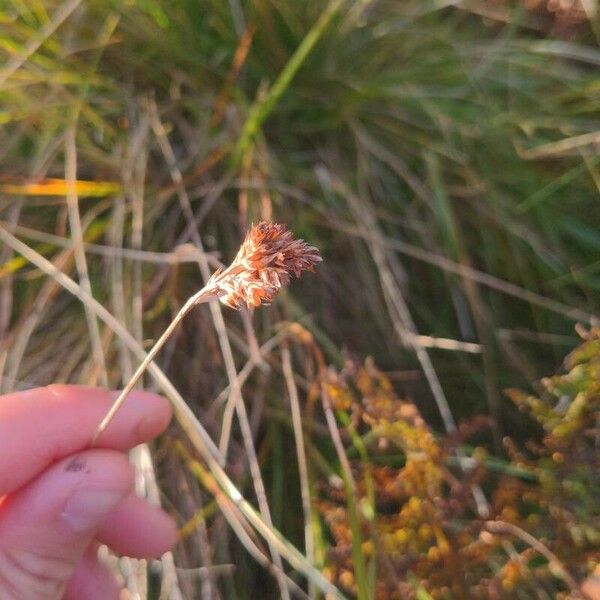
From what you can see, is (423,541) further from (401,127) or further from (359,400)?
(401,127)

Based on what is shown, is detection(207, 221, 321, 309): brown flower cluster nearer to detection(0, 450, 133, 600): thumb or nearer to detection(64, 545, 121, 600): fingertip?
detection(0, 450, 133, 600): thumb

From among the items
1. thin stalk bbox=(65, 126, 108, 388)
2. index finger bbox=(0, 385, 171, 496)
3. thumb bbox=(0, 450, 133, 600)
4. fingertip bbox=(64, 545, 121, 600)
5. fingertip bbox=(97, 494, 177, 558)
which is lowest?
fingertip bbox=(64, 545, 121, 600)

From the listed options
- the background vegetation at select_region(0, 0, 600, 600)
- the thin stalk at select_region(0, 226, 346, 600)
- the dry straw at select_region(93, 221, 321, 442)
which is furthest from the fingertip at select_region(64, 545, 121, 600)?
the dry straw at select_region(93, 221, 321, 442)

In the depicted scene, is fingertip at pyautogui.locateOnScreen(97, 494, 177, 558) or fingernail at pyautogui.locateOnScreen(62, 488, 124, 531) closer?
fingernail at pyautogui.locateOnScreen(62, 488, 124, 531)

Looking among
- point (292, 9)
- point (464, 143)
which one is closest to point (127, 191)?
point (292, 9)

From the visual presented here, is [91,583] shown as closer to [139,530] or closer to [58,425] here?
[139,530]

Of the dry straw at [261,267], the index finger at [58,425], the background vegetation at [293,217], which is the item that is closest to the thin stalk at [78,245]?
the background vegetation at [293,217]

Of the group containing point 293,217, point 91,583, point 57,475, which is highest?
point 293,217

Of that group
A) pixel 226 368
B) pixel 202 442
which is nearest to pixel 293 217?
pixel 226 368

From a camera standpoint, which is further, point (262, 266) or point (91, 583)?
point (91, 583)
